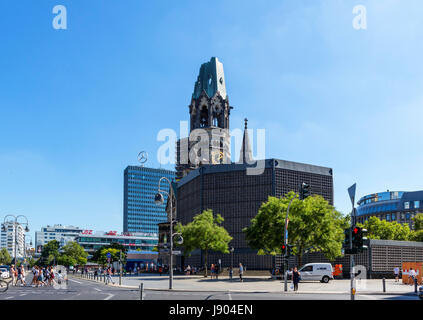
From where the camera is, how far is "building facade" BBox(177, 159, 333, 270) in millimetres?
87250

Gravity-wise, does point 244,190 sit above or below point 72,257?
above

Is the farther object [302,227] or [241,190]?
[241,190]

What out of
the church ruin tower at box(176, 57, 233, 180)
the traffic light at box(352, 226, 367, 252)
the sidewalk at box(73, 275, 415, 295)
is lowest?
the sidewalk at box(73, 275, 415, 295)

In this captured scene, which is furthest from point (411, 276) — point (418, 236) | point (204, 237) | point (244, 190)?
point (418, 236)

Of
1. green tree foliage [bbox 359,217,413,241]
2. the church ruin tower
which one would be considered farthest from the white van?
the church ruin tower

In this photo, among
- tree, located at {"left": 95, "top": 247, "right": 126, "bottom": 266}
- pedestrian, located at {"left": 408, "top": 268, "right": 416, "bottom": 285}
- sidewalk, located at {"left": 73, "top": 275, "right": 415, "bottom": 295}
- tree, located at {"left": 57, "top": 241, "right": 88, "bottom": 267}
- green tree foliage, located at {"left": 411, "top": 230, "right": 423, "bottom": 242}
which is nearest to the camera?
sidewalk, located at {"left": 73, "top": 275, "right": 415, "bottom": 295}

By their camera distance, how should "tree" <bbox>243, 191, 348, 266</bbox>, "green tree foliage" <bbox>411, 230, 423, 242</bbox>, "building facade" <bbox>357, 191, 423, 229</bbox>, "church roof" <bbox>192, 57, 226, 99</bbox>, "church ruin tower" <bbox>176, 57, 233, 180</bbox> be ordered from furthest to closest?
"building facade" <bbox>357, 191, 423, 229</bbox> → "church roof" <bbox>192, 57, 226, 99</bbox> → "church ruin tower" <bbox>176, 57, 233, 180</bbox> → "green tree foliage" <bbox>411, 230, 423, 242</bbox> → "tree" <bbox>243, 191, 348, 266</bbox>

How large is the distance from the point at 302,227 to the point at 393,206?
397 ft

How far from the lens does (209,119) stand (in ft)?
441

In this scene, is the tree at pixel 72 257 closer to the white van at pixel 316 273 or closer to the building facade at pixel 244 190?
the building facade at pixel 244 190

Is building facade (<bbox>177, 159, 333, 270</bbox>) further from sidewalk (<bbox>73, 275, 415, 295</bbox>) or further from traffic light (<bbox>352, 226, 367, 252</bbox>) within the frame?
traffic light (<bbox>352, 226, 367, 252</bbox>)

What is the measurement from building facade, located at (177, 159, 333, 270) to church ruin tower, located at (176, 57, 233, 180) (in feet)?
118

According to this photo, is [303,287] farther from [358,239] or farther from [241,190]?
[241,190]

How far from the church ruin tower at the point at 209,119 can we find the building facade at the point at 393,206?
206 ft
